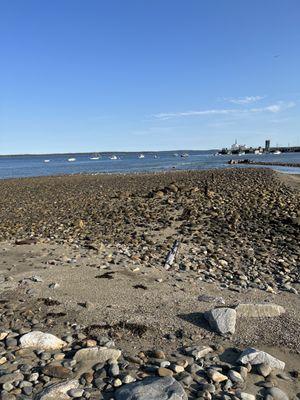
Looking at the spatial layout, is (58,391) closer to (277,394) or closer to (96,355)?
(96,355)

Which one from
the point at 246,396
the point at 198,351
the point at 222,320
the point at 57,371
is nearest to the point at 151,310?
the point at 222,320

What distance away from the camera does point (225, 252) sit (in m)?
9.66

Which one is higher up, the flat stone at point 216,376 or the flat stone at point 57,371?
the flat stone at point 57,371

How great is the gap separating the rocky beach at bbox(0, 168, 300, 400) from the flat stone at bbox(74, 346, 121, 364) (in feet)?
0.04

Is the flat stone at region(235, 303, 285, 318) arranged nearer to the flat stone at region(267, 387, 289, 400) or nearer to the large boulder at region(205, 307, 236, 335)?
the large boulder at region(205, 307, 236, 335)

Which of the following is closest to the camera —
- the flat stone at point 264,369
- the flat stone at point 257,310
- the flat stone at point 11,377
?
the flat stone at point 11,377

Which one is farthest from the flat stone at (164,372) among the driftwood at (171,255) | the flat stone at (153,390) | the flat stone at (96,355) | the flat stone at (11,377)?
the driftwood at (171,255)

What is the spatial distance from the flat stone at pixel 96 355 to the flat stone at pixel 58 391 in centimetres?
52

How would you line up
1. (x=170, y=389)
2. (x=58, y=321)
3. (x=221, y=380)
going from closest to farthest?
(x=170, y=389), (x=221, y=380), (x=58, y=321)

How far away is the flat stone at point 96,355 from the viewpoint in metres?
4.65

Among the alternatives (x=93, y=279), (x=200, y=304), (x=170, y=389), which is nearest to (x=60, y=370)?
(x=170, y=389)

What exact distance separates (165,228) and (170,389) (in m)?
8.29

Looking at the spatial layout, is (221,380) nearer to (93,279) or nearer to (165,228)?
(93,279)

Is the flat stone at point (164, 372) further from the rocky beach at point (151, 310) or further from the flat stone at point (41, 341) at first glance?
the flat stone at point (41, 341)
